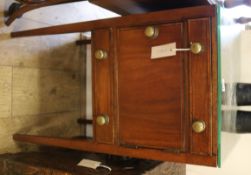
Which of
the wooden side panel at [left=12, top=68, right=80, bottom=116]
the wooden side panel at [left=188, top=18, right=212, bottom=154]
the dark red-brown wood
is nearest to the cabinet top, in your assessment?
the dark red-brown wood

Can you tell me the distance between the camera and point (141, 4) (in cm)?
93

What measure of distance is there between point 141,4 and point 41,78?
59 centimetres

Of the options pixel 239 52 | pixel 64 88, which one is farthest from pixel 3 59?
pixel 239 52

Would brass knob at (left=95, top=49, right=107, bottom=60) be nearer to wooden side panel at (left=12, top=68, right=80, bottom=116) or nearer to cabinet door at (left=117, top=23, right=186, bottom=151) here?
cabinet door at (left=117, top=23, right=186, bottom=151)

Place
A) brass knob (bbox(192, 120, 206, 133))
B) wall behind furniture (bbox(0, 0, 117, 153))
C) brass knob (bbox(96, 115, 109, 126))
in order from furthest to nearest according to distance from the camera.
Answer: wall behind furniture (bbox(0, 0, 117, 153)) < brass knob (bbox(96, 115, 109, 126)) < brass knob (bbox(192, 120, 206, 133))

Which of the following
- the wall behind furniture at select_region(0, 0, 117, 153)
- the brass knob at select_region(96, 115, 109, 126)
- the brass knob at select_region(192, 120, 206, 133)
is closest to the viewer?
the brass knob at select_region(192, 120, 206, 133)

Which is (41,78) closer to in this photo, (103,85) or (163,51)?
(103,85)

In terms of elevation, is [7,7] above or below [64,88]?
above

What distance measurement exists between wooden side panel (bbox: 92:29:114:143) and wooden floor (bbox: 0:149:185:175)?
13 centimetres

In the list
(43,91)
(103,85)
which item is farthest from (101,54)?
(43,91)

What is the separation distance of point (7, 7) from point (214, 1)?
0.81 meters

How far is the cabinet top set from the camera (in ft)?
2.87

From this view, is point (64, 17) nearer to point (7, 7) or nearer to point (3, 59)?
point (7, 7)

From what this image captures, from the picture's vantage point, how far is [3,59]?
1058 millimetres
